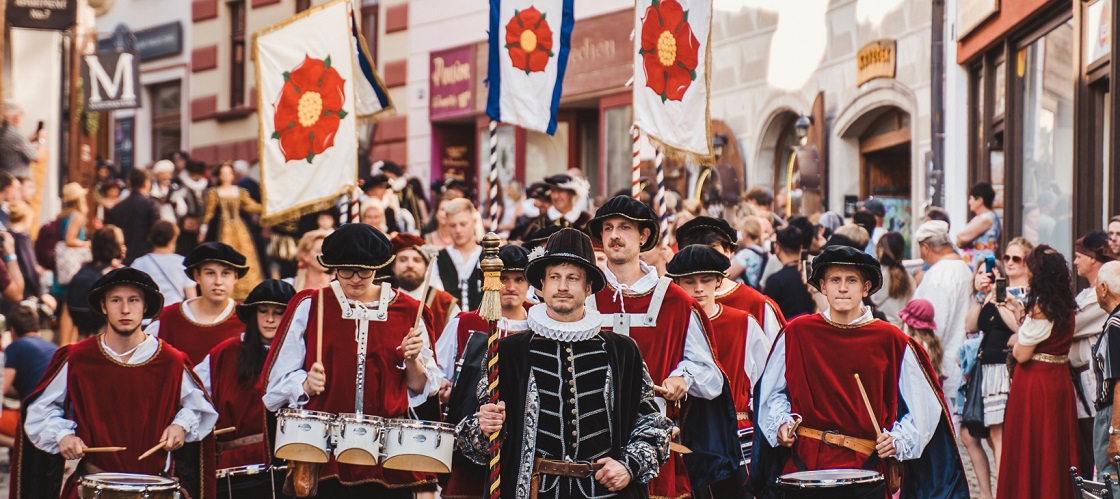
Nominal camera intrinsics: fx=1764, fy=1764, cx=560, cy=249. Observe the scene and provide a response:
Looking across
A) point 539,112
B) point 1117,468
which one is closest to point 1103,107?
point 539,112

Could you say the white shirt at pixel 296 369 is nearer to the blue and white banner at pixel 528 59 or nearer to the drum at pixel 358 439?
the drum at pixel 358 439

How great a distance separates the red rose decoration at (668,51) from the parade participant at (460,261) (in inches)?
75.1

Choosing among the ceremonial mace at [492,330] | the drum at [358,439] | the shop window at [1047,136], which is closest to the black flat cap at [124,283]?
the drum at [358,439]

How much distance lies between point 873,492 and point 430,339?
2.23 m

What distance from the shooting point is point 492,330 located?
22.1 feet

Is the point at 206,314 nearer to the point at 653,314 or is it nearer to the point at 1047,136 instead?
the point at 653,314

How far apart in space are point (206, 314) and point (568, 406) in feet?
12.2

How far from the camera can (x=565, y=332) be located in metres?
6.75

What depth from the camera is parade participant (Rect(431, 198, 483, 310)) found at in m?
12.3

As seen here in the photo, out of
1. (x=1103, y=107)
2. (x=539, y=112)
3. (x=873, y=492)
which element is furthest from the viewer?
(x=1103, y=107)

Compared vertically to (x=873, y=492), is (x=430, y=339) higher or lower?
higher

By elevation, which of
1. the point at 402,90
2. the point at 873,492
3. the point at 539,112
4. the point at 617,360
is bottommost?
the point at 873,492

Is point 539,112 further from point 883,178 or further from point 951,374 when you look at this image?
point 883,178

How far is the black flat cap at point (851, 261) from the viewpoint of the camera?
25.1 ft
